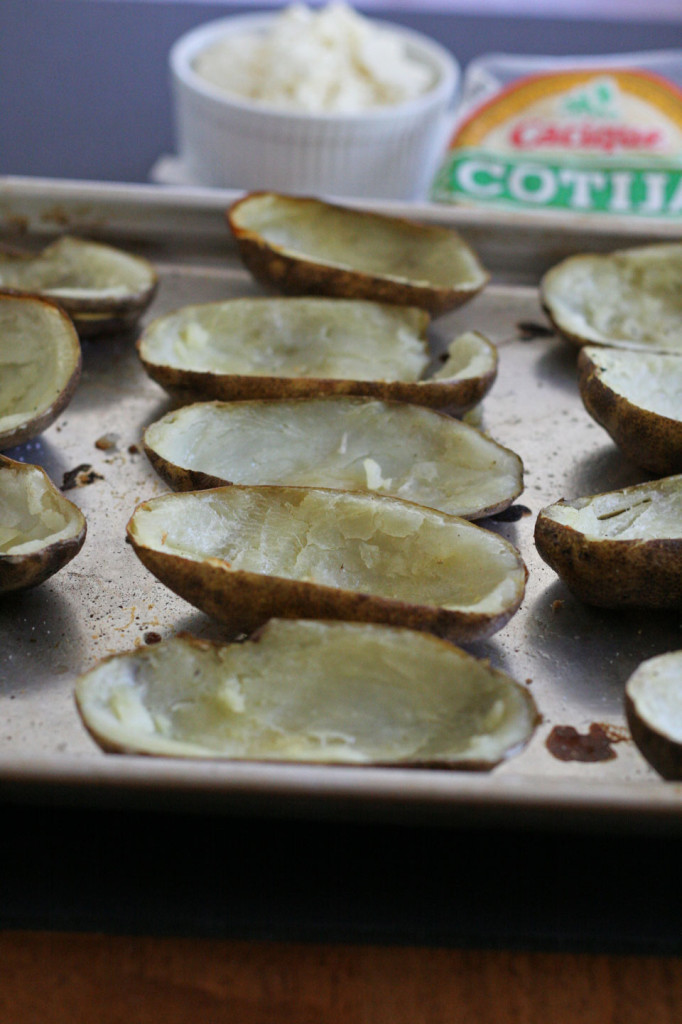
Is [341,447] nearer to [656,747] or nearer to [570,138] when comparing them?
[656,747]

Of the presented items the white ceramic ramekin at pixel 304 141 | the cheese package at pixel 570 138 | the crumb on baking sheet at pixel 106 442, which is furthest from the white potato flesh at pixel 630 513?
the white ceramic ramekin at pixel 304 141

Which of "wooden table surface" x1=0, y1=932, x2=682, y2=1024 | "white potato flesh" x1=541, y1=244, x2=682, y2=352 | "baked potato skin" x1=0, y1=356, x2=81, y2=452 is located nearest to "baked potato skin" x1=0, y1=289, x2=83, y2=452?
"baked potato skin" x1=0, y1=356, x2=81, y2=452

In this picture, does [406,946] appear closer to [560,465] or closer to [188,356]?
[560,465]

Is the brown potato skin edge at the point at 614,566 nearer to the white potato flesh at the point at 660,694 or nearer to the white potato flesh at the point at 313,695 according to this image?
the white potato flesh at the point at 660,694

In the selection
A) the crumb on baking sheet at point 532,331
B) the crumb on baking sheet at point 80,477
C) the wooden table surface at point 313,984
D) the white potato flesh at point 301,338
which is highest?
the white potato flesh at point 301,338

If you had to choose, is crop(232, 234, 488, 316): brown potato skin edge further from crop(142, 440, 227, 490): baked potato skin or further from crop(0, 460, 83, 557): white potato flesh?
crop(0, 460, 83, 557): white potato flesh
